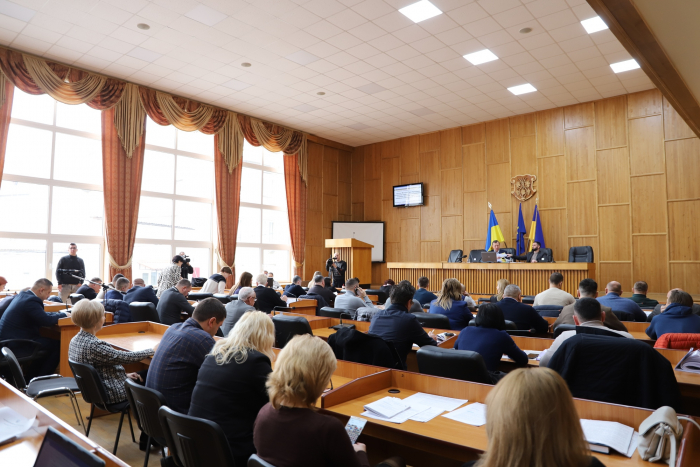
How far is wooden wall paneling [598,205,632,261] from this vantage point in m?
10.3

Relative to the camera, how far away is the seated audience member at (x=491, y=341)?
3.29 metres

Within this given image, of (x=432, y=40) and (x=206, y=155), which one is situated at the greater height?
(x=432, y=40)

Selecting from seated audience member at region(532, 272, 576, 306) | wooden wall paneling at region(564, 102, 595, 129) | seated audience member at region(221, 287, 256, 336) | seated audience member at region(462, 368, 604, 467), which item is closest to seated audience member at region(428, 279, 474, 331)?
seated audience member at region(532, 272, 576, 306)

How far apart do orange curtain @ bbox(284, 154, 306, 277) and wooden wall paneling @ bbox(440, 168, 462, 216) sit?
389cm

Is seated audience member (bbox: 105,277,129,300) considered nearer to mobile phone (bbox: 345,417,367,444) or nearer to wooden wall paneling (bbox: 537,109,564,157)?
mobile phone (bbox: 345,417,367,444)

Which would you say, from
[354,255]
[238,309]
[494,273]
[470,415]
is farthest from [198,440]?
[354,255]

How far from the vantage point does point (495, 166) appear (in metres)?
12.1

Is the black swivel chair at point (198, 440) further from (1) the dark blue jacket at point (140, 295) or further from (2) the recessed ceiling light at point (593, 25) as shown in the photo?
(2) the recessed ceiling light at point (593, 25)

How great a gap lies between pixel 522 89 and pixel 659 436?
378 inches

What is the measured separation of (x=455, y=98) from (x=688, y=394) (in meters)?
8.79

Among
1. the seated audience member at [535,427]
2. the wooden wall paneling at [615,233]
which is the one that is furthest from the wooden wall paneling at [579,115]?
the seated audience member at [535,427]

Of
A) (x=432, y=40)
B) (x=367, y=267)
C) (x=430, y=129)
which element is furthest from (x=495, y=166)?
(x=432, y=40)

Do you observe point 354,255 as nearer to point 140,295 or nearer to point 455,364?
point 140,295

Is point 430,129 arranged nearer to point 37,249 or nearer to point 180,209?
point 180,209
